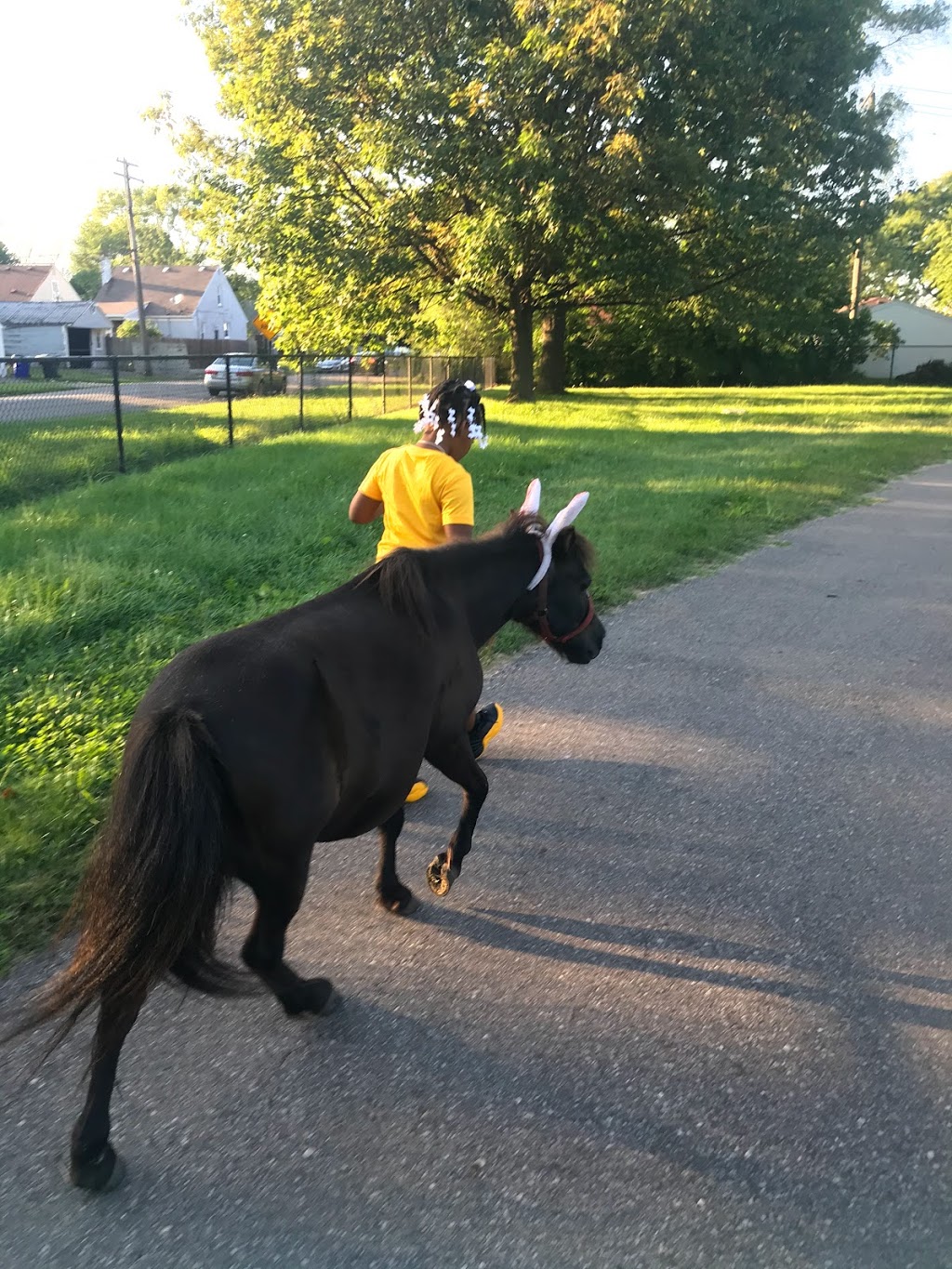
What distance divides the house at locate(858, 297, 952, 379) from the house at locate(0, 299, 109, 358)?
1714 inches

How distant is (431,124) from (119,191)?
309ft

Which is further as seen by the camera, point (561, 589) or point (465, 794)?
point (561, 589)

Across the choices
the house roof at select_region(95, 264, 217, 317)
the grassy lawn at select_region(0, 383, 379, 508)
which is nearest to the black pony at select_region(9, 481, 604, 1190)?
the grassy lawn at select_region(0, 383, 379, 508)

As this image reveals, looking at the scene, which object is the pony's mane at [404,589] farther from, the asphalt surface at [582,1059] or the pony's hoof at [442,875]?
the asphalt surface at [582,1059]

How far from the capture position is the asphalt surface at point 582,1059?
2107mm

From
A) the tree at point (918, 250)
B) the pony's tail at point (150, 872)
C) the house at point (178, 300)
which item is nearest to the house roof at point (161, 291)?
the house at point (178, 300)

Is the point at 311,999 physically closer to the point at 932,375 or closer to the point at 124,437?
the point at 124,437

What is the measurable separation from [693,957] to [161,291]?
78452 millimetres

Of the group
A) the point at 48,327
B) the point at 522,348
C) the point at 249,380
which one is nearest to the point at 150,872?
the point at 249,380

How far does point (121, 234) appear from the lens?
356 feet

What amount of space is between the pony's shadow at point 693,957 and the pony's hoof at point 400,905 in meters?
0.10

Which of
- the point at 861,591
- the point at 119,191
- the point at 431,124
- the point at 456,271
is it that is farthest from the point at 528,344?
the point at 119,191

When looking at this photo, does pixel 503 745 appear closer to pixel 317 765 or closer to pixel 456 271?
pixel 317 765

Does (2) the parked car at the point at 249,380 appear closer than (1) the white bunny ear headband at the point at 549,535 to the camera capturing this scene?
No
